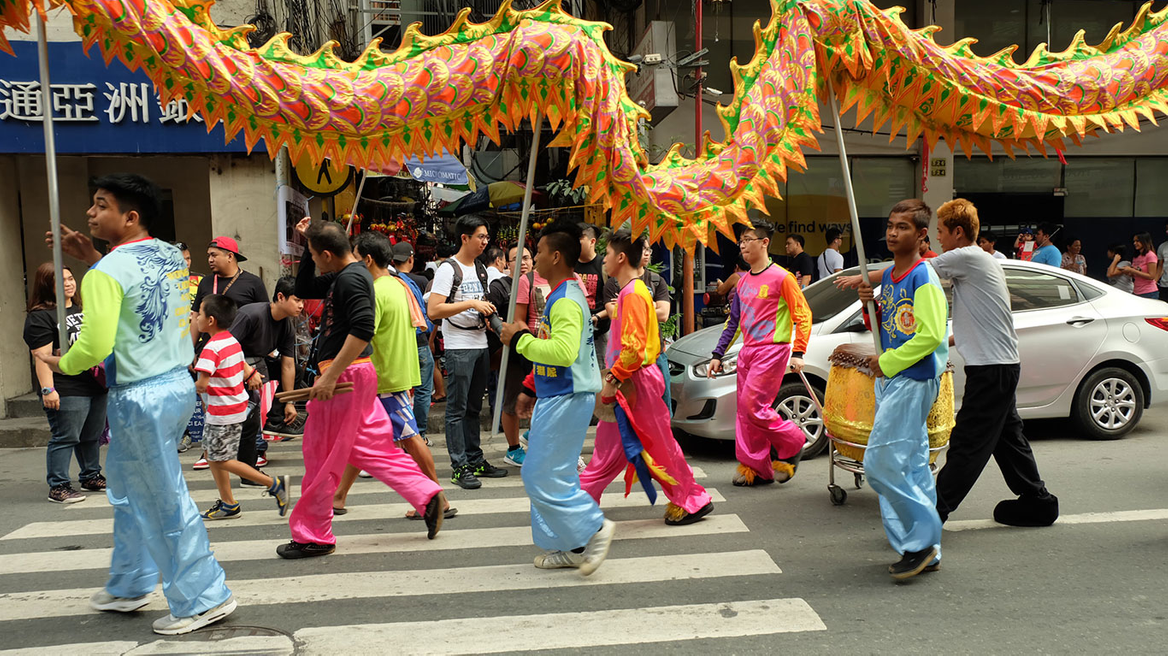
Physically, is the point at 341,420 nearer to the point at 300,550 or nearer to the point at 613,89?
the point at 300,550

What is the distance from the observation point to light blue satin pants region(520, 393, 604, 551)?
4.50 metres

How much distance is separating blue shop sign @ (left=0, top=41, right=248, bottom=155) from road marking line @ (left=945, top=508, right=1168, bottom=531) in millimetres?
8768

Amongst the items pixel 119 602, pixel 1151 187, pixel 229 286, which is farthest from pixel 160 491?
pixel 1151 187

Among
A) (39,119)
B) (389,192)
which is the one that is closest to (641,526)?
(39,119)

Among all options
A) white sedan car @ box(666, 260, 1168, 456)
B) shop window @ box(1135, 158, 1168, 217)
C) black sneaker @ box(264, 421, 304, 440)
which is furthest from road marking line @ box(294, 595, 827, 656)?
shop window @ box(1135, 158, 1168, 217)

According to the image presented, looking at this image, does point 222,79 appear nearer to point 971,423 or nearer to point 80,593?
point 80,593

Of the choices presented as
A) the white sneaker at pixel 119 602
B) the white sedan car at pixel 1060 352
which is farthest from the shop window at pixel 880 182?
the white sneaker at pixel 119 602

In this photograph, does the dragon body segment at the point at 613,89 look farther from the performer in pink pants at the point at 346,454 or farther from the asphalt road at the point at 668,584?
the asphalt road at the point at 668,584

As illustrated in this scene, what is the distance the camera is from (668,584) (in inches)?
177

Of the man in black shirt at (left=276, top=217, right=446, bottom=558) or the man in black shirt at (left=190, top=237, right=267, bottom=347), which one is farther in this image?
the man in black shirt at (left=190, top=237, right=267, bottom=347)

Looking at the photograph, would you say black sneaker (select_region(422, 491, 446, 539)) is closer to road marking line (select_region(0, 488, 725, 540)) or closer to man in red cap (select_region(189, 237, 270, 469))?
road marking line (select_region(0, 488, 725, 540))

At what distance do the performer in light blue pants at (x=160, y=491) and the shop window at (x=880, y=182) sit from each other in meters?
14.8

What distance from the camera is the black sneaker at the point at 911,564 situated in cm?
445

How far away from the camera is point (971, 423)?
195 inches
